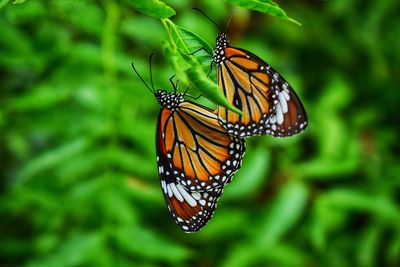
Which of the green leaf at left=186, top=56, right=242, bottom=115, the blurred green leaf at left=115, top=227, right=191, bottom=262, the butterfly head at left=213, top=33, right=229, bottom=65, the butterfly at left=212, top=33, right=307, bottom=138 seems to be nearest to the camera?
the green leaf at left=186, top=56, right=242, bottom=115

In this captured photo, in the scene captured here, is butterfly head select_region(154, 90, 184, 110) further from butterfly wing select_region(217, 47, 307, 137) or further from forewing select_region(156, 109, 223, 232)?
butterfly wing select_region(217, 47, 307, 137)

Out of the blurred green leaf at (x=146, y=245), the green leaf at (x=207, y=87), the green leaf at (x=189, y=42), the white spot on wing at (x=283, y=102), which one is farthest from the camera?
the blurred green leaf at (x=146, y=245)

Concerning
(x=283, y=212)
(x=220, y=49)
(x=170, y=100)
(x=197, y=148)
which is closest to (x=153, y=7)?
(x=220, y=49)

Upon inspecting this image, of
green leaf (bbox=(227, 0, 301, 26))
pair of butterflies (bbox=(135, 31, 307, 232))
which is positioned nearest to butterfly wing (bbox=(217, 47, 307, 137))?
pair of butterflies (bbox=(135, 31, 307, 232))

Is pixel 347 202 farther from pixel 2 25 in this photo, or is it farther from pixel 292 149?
pixel 2 25

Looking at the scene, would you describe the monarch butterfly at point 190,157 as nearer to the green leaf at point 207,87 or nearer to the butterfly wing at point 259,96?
the butterfly wing at point 259,96

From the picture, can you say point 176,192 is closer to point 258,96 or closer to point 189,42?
point 258,96

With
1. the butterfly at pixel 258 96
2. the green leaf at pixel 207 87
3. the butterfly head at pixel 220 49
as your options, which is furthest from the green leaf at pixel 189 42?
the butterfly at pixel 258 96

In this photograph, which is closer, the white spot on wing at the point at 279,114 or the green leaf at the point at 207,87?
the green leaf at the point at 207,87
